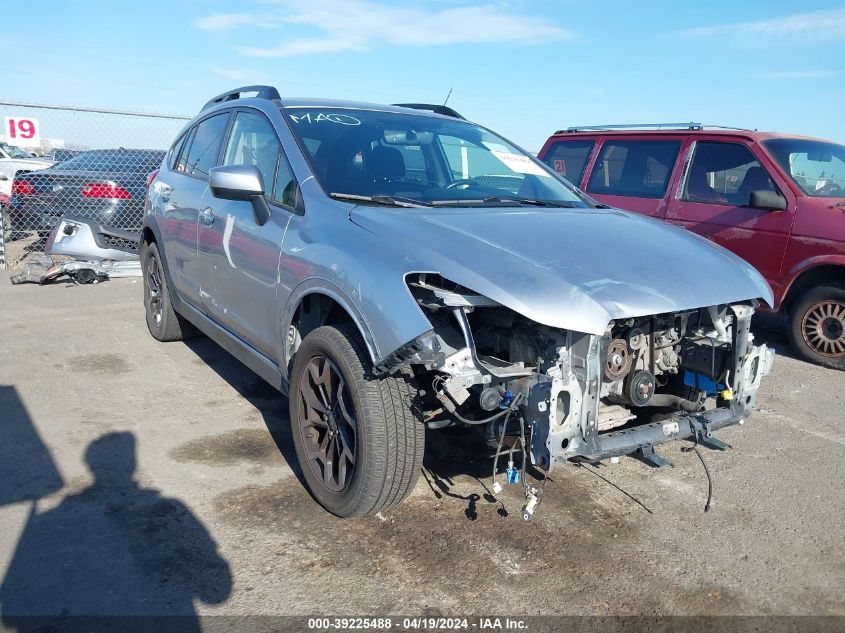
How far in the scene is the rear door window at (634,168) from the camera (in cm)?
691

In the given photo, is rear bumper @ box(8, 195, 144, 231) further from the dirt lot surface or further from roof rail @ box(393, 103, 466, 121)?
roof rail @ box(393, 103, 466, 121)

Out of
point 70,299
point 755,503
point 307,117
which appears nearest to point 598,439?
point 755,503

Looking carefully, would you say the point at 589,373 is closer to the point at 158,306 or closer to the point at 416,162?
the point at 416,162

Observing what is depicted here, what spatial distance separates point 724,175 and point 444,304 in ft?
16.1

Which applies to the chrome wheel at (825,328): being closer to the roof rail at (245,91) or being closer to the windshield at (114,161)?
the roof rail at (245,91)

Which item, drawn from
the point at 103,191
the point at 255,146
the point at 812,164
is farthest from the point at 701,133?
the point at 103,191

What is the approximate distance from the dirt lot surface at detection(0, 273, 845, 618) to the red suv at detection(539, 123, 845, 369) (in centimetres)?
157

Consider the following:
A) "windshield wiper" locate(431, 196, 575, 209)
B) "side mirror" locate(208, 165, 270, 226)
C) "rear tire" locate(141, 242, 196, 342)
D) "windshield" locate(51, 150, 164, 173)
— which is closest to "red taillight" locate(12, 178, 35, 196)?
"windshield" locate(51, 150, 164, 173)

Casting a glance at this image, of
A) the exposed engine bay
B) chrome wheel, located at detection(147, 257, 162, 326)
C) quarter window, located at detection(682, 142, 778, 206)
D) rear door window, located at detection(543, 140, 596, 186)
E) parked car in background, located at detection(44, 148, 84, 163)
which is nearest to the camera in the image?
the exposed engine bay

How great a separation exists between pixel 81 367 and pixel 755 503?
4.64 meters

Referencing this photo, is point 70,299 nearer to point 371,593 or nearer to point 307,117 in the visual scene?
point 307,117

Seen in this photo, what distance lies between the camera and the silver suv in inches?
104

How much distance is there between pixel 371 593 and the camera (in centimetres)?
268

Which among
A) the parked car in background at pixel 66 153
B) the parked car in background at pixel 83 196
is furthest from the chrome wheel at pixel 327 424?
the parked car in background at pixel 66 153
